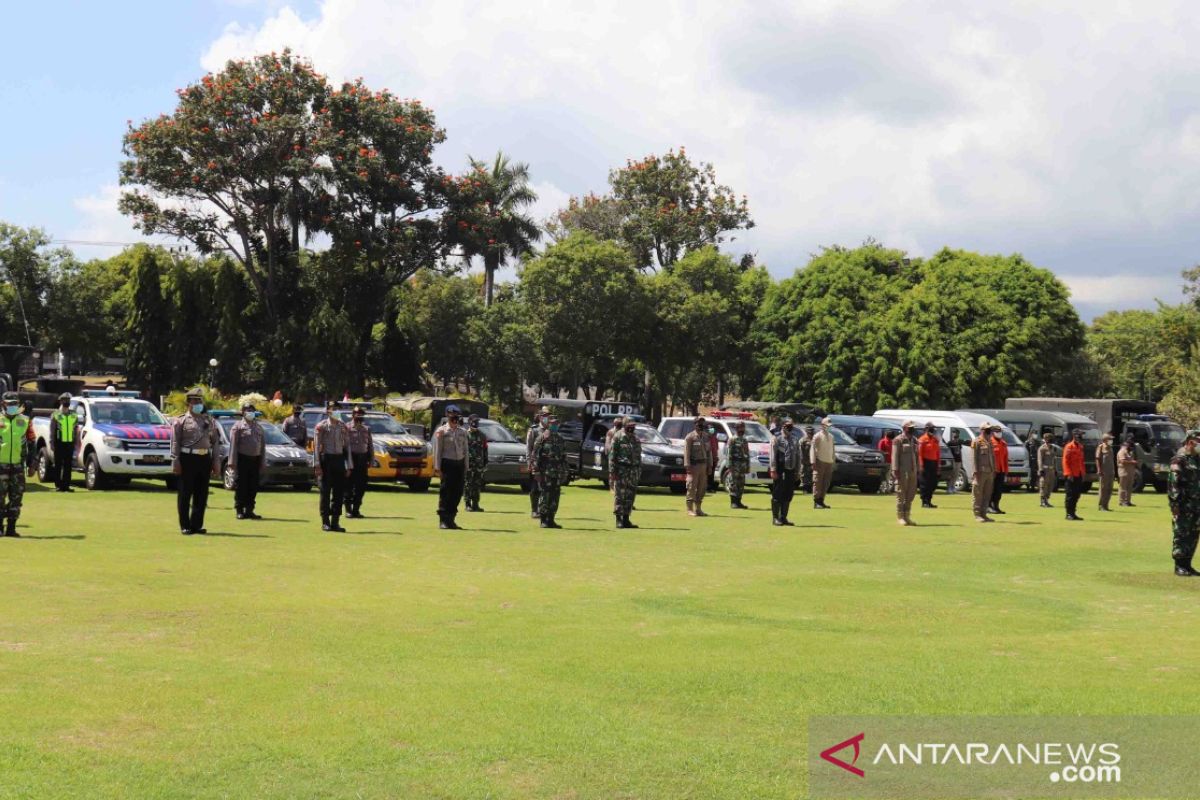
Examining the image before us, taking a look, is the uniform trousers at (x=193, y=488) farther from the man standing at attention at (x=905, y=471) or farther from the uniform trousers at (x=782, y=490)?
the man standing at attention at (x=905, y=471)

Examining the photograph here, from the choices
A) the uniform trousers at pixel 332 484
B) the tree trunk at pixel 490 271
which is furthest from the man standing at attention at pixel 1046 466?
the tree trunk at pixel 490 271

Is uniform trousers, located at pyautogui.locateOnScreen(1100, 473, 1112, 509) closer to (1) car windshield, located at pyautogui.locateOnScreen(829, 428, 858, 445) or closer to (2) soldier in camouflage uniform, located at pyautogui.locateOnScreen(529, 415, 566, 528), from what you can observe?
(1) car windshield, located at pyautogui.locateOnScreen(829, 428, 858, 445)

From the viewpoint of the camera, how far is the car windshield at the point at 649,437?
104ft

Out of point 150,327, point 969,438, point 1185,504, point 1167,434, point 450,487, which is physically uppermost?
point 150,327

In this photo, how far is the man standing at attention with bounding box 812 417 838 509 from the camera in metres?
25.8

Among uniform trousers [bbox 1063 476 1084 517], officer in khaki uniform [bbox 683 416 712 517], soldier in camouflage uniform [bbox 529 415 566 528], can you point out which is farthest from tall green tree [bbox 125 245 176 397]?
uniform trousers [bbox 1063 476 1084 517]

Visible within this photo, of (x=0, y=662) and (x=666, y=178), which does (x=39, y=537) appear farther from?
(x=666, y=178)

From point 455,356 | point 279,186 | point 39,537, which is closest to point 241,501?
point 39,537

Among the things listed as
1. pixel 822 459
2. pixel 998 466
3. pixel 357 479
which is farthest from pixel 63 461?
pixel 998 466

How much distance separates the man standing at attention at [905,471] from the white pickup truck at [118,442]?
1359cm

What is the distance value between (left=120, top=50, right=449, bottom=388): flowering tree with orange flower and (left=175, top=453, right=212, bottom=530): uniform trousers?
3260 centimetres

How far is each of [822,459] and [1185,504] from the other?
36.5ft

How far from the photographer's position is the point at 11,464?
1739 cm

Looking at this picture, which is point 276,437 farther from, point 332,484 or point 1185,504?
point 1185,504
